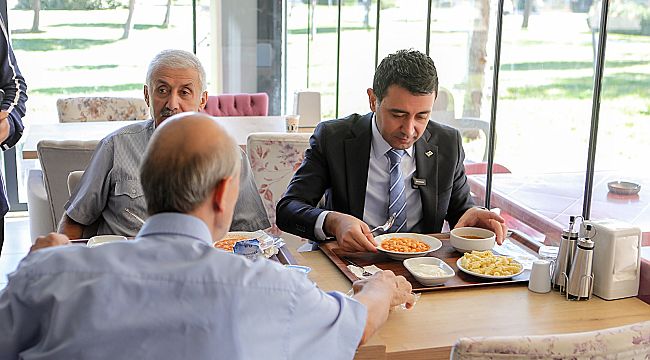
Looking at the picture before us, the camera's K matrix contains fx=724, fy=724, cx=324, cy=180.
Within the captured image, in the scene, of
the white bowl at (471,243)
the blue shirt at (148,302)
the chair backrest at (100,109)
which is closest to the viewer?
the blue shirt at (148,302)

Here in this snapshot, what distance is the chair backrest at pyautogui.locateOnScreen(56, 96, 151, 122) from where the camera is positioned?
5.07 metres

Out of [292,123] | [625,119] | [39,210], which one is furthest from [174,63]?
[292,123]

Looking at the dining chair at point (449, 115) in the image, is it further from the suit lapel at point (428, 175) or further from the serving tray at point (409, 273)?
the serving tray at point (409, 273)

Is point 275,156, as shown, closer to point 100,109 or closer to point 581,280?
point 581,280

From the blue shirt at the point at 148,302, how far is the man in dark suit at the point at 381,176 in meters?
1.25

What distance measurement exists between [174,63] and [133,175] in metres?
0.41

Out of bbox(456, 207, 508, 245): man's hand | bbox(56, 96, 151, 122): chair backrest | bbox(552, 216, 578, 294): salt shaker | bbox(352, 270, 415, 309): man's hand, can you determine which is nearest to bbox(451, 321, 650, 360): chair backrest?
bbox(352, 270, 415, 309): man's hand

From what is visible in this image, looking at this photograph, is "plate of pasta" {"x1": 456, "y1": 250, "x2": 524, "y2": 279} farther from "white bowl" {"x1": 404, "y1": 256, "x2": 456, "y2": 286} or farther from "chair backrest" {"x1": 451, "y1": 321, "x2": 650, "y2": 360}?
"chair backrest" {"x1": 451, "y1": 321, "x2": 650, "y2": 360}

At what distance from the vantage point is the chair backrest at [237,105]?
5.89 meters

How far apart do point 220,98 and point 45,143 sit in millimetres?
2805

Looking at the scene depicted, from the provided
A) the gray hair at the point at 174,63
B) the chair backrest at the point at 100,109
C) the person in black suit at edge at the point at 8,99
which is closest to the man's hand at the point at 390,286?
the gray hair at the point at 174,63

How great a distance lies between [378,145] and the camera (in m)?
2.58

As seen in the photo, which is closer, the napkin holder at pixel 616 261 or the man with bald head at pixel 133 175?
the napkin holder at pixel 616 261

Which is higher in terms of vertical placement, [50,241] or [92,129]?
[50,241]
